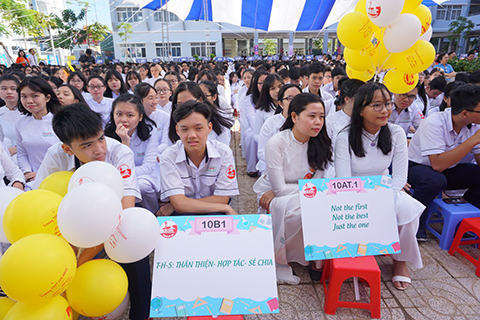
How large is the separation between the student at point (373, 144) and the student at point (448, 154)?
0.50 m

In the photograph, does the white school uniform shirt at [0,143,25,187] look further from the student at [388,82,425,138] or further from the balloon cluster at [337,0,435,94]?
the student at [388,82,425,138]

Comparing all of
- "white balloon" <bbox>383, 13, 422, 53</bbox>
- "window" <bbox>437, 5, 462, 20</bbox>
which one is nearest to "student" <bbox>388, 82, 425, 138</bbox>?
"white balloon" <bbox>383, 13, 422, 53</bbox>

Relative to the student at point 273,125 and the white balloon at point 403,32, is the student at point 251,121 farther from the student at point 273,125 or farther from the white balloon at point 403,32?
the white balloon at point 403,32

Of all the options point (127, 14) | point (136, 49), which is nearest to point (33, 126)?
point (136, 49)

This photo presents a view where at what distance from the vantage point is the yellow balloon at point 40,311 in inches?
45.4

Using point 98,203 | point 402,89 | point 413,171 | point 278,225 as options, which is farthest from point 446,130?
point 98,203

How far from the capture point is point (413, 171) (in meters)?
2.80

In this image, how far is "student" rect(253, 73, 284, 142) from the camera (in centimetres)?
386

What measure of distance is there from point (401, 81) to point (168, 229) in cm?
296

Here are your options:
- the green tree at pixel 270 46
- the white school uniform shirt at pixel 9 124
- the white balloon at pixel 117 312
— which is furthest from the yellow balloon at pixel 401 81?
the green tree at pixel 270 46

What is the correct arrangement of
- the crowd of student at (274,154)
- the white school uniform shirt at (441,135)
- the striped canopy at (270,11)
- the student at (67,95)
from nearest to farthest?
the crowd of student at (274,154) → the white school uniform shirt at (441,135) → the student at (67,95) → the striped canopy at (270,11)

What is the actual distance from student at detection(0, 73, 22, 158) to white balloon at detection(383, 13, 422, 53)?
4173 mm

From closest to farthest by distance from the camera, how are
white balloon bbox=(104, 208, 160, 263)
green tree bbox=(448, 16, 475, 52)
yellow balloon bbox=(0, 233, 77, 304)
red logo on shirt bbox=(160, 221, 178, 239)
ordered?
yellow balloon bbox=(0, 233, 77, 304) < white balloon bbox=(104, 208, 160, 263) < red logo on shirt bbox=(160, 221, 178, 239) < green tree bbox=(448, 16, 475, 52)

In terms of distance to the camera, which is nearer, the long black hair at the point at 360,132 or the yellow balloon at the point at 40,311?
the yellow balloon at the point at 40,311
